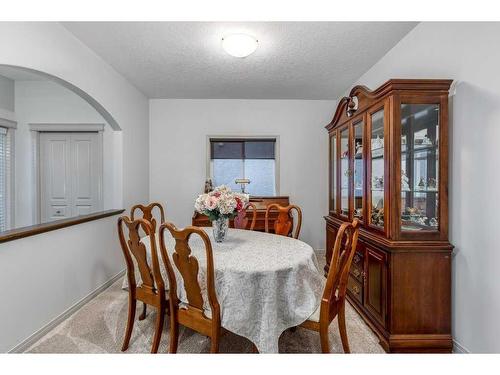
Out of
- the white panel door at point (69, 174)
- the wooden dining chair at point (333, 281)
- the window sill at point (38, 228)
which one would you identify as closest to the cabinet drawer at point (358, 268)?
the wooden dining chair at point (333, 281)

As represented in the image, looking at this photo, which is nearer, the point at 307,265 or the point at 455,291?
the point at 307,265

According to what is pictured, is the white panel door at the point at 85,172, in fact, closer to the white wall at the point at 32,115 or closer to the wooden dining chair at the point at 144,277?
the white wall at the point at 32,115

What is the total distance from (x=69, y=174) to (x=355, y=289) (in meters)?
4.14

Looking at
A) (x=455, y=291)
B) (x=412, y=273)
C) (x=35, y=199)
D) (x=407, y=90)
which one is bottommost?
(x=455, y=291)

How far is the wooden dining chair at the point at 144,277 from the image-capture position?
5.77ft

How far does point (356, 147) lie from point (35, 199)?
14.6 feet

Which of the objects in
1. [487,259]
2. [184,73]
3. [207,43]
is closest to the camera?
[487,259]

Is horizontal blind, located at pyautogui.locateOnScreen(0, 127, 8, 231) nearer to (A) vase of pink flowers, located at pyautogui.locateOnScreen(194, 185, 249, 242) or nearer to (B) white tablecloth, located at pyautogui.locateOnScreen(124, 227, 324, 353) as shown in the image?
(A) vase of pink flowers, located at pyautogui.locateOnScreen(194, 185, 249, 242)

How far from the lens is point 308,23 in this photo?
227cm

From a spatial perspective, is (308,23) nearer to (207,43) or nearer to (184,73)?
(207,43)

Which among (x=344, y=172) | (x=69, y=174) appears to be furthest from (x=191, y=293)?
(x=69, y=174)

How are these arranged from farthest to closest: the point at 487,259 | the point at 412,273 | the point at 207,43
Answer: the point at 207,43 → the point at 412,273 → the point at 487,259

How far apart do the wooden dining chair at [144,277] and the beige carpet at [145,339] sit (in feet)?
0.63

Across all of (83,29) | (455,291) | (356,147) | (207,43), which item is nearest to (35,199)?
(83,29)
